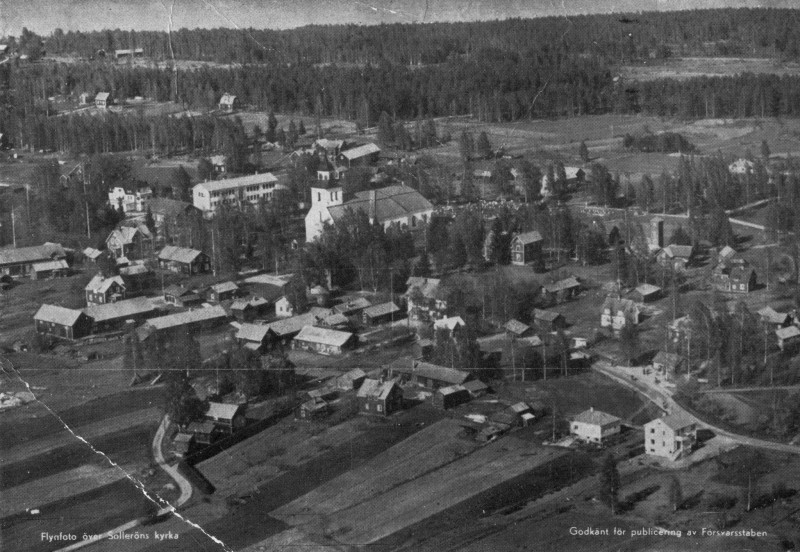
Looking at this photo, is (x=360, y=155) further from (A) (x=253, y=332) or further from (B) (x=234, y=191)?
(A) (x=253, y=332)

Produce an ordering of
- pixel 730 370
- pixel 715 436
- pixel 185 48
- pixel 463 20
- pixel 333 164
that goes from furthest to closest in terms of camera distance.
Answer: pixel 185 48, pixel 333 164, pixel 463 20, pixel 730 370, pixel 715 436

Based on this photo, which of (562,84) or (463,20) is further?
(562,84)

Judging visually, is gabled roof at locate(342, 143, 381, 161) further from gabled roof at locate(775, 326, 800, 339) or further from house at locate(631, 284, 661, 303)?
gabled roof at locate(775, 326, 800, 339)

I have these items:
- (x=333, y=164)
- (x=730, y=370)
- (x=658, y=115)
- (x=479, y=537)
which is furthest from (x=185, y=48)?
(x=479, y=537)

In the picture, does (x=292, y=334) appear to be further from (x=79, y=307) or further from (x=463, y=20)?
(x=463, y=20)

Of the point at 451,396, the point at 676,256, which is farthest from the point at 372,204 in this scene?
the point at 451,396

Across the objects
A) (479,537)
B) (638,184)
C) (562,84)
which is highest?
(562,84)
